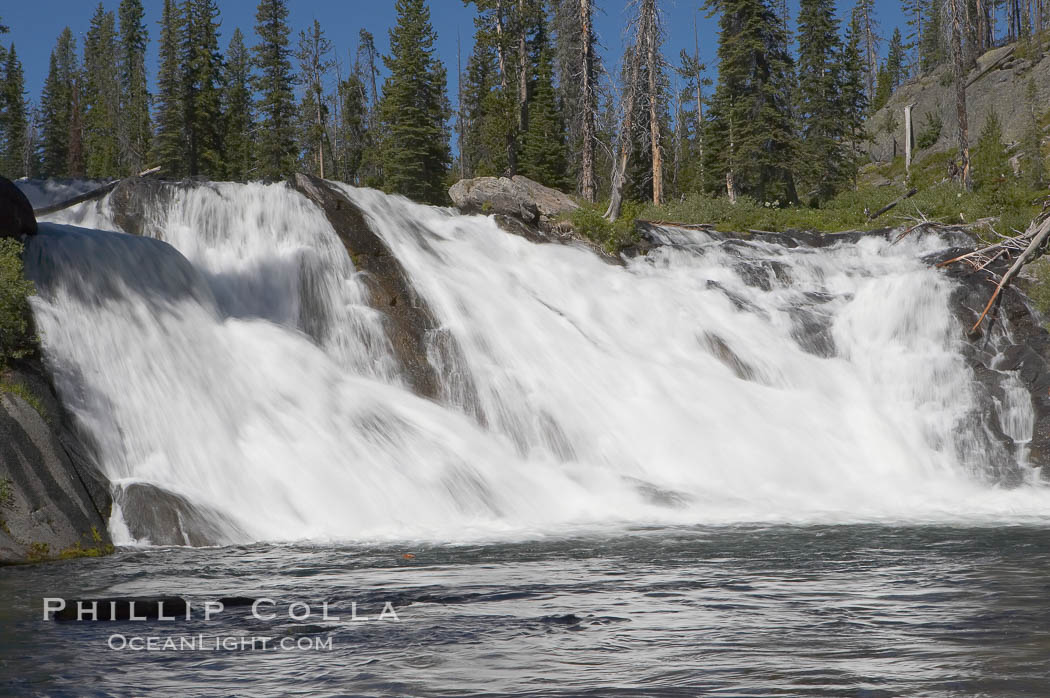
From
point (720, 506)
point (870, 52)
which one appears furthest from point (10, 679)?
point (870, 52)

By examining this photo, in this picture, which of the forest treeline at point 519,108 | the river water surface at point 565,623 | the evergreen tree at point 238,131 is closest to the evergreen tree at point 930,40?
the forest treeline at point 519,108

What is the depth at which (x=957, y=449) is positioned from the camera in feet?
56.0

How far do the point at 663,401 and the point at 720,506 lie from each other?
3238 millimetres

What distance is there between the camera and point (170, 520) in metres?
10.3

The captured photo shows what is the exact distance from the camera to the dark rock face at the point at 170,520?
1015 centimetres

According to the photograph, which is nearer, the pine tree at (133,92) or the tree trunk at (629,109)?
the tree trunk at (629,109)

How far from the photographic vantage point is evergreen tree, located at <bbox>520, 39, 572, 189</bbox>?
4547 cm

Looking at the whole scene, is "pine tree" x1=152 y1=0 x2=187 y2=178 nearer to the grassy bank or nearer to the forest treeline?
the forest treeline

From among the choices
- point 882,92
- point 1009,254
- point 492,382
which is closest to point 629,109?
point 1009,254

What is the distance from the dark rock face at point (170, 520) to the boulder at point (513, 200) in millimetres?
12926

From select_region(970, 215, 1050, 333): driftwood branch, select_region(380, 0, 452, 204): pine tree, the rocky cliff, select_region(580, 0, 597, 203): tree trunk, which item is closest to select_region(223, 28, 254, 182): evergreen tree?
select_region(380, 0, 452, 204): pine tree

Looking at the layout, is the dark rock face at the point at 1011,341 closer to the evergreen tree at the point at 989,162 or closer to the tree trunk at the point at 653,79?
the tree trunk at the point at 653,79

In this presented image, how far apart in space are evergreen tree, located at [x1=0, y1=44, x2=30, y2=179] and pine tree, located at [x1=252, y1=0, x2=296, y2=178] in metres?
26.0

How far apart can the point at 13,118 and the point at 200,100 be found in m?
30.7
